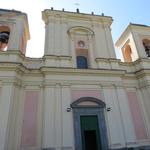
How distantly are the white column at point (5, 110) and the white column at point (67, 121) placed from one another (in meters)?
3.05

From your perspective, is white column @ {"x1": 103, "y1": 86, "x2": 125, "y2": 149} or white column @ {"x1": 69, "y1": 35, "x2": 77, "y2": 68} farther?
white column @ {"x1": 69, "y1": 35, "x2": 77, "y2": 68}

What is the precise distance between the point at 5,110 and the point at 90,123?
5061mm

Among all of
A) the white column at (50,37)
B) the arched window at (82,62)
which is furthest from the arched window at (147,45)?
the white column at (50,37)

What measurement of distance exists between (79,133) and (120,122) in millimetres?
2746

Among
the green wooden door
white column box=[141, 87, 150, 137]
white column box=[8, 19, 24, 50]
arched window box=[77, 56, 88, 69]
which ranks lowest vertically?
the green wooden door

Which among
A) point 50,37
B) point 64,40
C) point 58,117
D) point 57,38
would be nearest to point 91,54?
point 64,40

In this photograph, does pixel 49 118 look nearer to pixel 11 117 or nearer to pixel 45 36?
pixel 11 117

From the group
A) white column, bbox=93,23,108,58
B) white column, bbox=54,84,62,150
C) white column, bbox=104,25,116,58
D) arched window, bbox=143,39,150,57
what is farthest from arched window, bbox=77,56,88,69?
arched window, bbox=143,39,150,57

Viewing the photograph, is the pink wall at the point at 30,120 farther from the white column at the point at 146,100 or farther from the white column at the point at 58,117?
the white column at the point at 146,100

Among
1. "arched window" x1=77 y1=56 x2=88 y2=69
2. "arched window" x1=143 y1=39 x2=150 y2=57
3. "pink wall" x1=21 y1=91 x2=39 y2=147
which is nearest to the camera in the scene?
"pink wall" x1=21 y1=91 x2=39 y2=147

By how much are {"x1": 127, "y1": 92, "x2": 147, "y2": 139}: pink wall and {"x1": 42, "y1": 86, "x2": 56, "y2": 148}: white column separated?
5.48 metres

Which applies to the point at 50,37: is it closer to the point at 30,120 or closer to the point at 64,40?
the point at 64,40

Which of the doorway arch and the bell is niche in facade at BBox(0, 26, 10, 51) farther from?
the doorway arch

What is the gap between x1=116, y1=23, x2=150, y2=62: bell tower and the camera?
1412 centimetres
